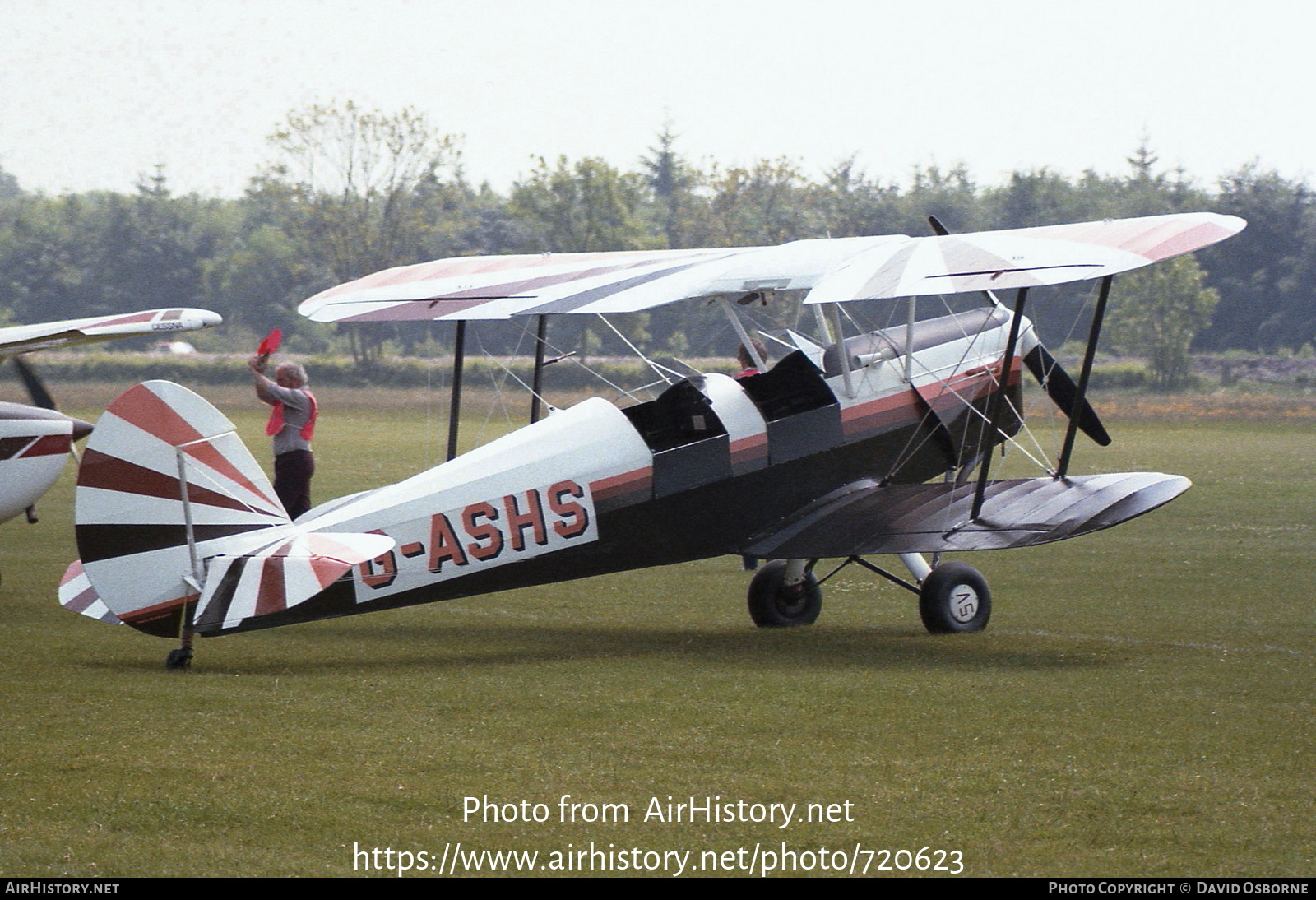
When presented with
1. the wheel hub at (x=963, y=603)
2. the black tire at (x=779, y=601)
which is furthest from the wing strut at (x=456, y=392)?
the wheel hub at (x=963, y=603)

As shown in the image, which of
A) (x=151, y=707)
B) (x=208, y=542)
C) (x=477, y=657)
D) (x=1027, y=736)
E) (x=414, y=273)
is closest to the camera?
(x=1027, y=736)

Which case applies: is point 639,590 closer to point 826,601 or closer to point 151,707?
point 826,601

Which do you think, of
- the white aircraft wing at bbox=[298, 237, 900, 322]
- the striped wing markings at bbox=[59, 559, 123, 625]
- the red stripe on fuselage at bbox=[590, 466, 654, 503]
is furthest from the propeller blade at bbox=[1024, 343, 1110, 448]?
the striped wing markings at bbox=[59, 559, 123, 625]

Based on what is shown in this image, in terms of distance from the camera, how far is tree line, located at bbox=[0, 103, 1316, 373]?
194ft

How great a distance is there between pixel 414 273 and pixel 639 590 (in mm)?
2723

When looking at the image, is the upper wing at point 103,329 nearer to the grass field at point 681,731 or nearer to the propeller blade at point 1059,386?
the grass field at point 681,731

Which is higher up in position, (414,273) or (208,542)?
(414,273)

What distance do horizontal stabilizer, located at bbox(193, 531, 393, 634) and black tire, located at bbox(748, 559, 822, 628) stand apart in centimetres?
296

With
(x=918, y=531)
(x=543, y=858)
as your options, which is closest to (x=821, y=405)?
(x=918, y=531)

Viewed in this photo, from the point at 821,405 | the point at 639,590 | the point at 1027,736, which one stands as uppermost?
the point at 821,405

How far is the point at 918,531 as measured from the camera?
8.51 metres

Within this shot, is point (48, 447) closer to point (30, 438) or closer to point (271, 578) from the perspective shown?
point (30, 438)

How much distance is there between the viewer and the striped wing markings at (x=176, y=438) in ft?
23.1

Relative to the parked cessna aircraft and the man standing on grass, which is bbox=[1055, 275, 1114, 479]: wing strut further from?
the parked cessna aircraft
